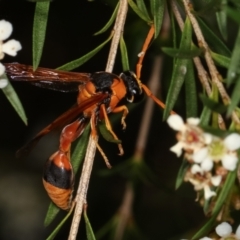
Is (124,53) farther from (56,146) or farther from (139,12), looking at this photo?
(56,146)

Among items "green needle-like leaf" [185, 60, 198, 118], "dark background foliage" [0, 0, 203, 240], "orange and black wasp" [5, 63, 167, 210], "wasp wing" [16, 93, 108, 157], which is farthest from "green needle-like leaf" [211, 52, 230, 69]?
"dark background foliage" [0, 0, 203, 240]

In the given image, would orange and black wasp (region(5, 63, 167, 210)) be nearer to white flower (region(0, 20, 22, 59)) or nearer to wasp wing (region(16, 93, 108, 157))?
wasp wing (region(16, 93, 108, 157))

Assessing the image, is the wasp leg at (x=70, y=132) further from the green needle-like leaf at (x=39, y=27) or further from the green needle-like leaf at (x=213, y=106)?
the green needle-like leaf at (x=213, y=106)

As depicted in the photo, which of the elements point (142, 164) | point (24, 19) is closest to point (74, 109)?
point (142, 164)

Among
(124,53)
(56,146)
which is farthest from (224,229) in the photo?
(56,146)

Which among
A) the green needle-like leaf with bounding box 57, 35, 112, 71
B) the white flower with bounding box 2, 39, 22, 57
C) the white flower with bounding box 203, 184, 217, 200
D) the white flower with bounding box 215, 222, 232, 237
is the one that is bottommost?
the white flower with bounding box 215, 222, 232, 237

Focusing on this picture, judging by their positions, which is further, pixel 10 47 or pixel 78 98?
pixel 78 98

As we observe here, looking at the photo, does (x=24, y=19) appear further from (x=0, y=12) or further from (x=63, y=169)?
(x=63, y=169)

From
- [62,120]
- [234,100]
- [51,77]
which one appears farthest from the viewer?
[51,77]
